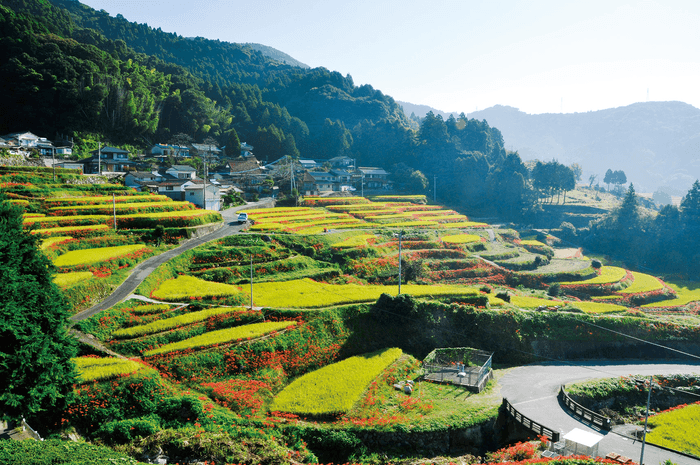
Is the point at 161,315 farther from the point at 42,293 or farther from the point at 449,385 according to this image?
the point at 449,385

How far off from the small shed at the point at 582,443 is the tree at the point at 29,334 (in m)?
20.7

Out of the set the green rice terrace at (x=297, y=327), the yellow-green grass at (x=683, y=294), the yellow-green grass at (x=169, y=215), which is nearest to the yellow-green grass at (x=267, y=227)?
the green rice terrace at (x=297, y=327)

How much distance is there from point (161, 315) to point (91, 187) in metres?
26.0

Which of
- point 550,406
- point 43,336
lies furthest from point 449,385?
point 43,336

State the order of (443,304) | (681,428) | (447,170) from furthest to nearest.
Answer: (447,170) < (443,304) < (681,428)

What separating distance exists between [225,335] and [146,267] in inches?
428

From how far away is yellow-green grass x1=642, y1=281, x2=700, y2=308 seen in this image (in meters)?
42.0

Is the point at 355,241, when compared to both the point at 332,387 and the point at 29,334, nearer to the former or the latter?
the point at 332,387

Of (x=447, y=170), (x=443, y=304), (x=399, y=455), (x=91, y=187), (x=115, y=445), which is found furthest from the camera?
(x=447, y=170)

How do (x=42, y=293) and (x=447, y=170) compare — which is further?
(x=447, y=170)

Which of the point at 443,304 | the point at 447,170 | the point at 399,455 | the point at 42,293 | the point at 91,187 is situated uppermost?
the point at 447,170

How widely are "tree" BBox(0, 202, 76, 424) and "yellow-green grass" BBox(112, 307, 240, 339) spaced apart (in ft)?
12.8

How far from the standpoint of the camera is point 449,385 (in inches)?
888

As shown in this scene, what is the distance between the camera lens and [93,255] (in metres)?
28.1
